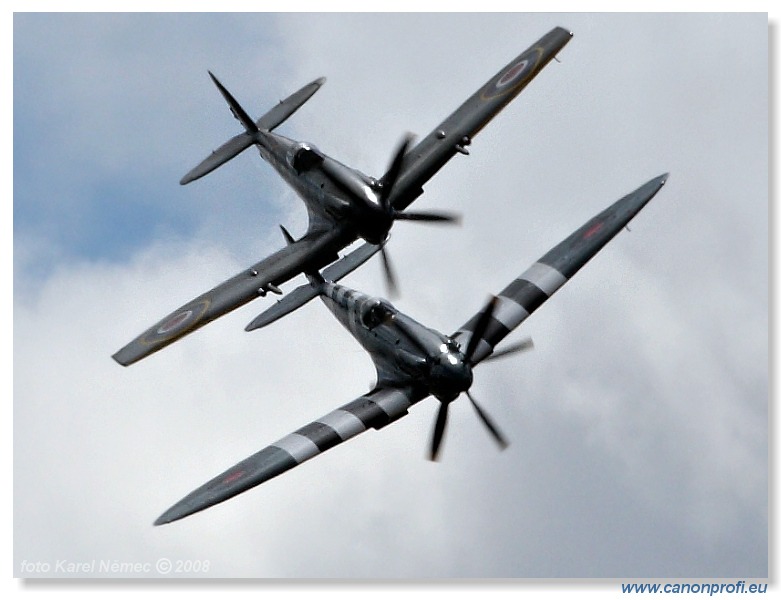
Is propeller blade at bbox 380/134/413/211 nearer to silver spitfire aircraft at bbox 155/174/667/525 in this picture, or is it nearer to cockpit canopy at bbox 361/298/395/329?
silver spitfire aircraft at bbox 155/174/667/525

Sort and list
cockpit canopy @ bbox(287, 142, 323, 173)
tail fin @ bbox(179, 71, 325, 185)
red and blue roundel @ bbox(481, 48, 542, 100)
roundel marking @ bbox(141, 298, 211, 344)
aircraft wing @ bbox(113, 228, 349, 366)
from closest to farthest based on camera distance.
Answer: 1. aircraft wing @ bbox(113, 228, 349, 366)
2. roundel marking @ bbox(141, 298, 211, 344)
3. cockpit canopy @ bbox(287, 142, 323, 173)
4. red and blue roundel @ bbox(481, 48, 542, 100)
5. tail fin @ bbox(179, 71, 325, 185)

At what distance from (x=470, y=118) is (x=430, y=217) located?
381cm

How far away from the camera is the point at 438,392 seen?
112 feet

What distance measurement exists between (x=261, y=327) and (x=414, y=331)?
581 centimetres

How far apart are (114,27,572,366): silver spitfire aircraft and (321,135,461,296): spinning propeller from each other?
28 mm

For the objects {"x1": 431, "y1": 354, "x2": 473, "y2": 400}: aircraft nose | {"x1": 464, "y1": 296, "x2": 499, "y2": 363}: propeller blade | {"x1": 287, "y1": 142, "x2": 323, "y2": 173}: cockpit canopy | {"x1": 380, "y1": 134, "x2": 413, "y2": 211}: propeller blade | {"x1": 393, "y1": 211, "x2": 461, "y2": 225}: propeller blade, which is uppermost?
{"x1": 287, "y1": 142, "x2": 323, "y2": 173}: cockpit canopy

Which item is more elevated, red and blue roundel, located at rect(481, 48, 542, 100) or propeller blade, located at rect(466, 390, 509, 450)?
red and blue roundel, located at rect(481, 48, 542, 100)

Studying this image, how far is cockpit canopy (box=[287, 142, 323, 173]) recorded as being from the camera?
39219mm

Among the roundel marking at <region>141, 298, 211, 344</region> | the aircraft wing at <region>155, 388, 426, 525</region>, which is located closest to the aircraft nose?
the aircraft wing at <region>155, 388, 426, 525</region>

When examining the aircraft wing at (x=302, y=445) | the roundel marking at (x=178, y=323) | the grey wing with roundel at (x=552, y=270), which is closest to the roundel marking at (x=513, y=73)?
the grey wing with roundel at (x=552, y=270)

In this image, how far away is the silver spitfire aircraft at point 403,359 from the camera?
33.7 m

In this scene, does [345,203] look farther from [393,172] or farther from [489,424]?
[489,424]

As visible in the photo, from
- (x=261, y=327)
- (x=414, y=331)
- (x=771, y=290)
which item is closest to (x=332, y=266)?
(x=261, y=327)

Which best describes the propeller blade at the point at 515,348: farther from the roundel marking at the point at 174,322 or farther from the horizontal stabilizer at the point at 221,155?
the horizontal stabilizer at the point at 221,155
